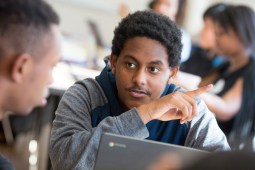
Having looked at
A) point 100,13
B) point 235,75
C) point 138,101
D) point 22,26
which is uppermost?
point 22,26

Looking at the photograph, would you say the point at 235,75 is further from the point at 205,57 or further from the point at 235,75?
the point at 205,57

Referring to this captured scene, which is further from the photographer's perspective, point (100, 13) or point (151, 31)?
point (100, 13)

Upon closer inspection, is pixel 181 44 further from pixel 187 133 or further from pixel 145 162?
pixel 145 162

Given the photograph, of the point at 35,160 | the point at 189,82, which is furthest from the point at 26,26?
the point at 35,160

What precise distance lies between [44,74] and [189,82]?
4.70 feet

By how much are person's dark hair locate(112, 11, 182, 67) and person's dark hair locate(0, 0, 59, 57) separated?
41 centimetres

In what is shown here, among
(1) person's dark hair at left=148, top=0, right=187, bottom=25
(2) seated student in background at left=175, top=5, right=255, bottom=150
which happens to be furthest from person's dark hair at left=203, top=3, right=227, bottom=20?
(1) person's dark hair at left=148, top=0, right=187, bottom=25

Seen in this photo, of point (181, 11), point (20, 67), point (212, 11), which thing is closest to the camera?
point (20, 67)

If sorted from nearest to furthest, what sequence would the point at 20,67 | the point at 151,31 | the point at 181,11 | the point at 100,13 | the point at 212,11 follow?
the point at 20,67
the point at 151,31
the point at 212,11
the point at 181,11
the point at 100,13

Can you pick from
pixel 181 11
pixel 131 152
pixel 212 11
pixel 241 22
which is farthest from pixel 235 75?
pixel 181 11

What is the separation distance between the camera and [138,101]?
4.81ft

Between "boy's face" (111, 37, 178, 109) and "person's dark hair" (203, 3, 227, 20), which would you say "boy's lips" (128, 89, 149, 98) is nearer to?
"boy's face" (111, 37, 178, 109)

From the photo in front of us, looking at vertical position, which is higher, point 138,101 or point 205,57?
point 138,101

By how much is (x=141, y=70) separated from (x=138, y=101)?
10cm
